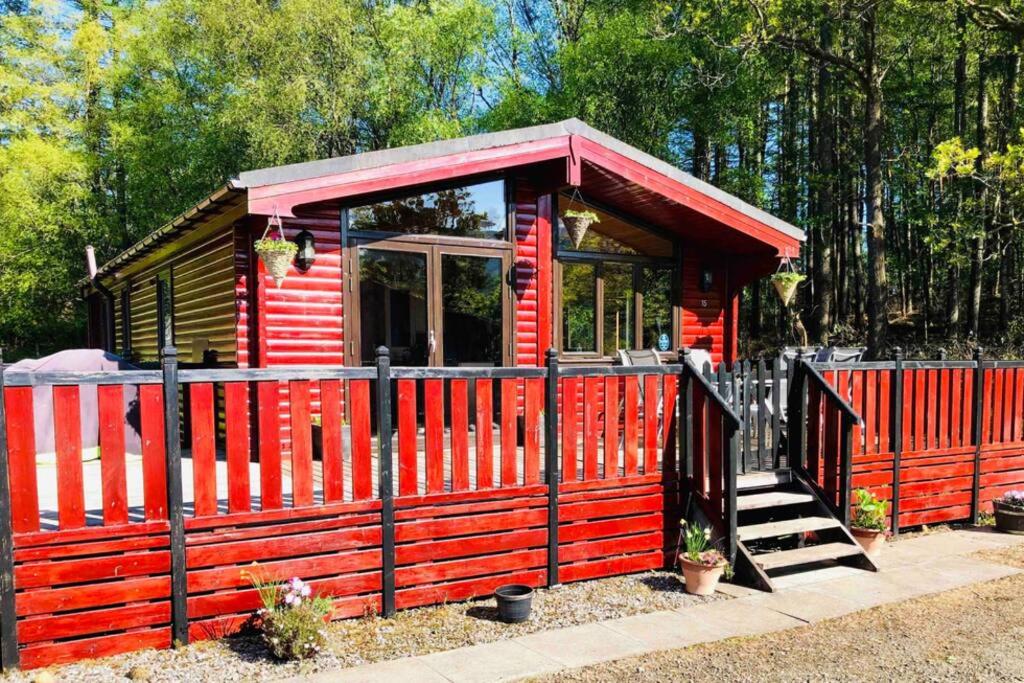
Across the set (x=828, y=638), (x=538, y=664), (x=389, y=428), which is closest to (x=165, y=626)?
(x=389, y=428)

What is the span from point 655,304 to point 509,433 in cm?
514

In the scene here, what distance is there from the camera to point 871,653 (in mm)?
3846

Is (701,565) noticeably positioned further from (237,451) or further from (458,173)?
(458,173)

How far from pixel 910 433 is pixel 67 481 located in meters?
6.38

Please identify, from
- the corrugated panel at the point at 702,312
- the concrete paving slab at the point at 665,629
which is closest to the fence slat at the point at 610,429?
the concrete paving slab at the point at 665,629

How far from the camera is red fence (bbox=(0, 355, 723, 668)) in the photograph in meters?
3.41

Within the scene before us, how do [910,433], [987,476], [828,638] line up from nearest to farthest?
[828,638]
[910,433]
[987,476]

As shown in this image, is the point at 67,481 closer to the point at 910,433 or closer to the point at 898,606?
the point at 898,606

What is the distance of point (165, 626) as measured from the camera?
3.60 meters

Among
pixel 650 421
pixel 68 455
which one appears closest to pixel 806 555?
pixel 650 421

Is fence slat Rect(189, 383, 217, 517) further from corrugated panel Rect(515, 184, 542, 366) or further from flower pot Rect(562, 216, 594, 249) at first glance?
flower pot Rect(562, 216, 594, 249)

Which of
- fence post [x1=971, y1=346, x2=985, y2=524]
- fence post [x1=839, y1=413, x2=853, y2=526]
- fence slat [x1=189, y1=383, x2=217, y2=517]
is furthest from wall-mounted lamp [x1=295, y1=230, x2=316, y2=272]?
fence post [x1=971, y1=346, x2=985, y2=524]

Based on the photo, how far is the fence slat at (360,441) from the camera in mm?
4160

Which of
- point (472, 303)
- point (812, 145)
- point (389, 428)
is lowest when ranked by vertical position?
point (389, 428)
